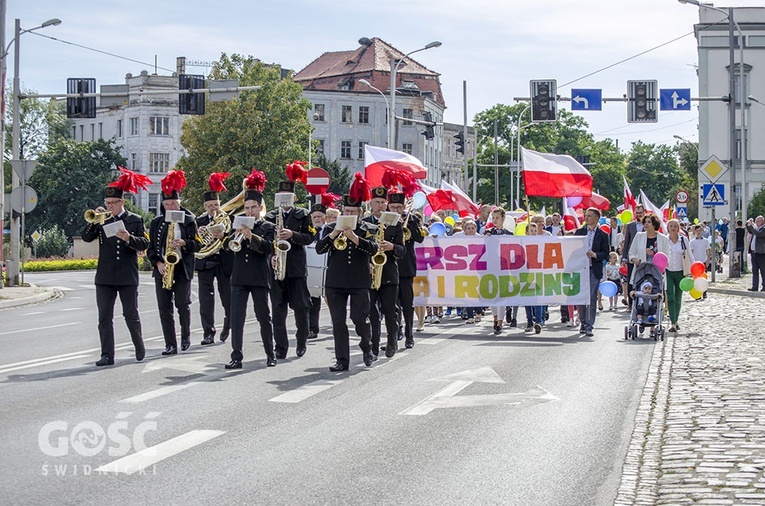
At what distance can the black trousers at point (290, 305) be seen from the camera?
13680mm

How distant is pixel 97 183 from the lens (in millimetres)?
91312

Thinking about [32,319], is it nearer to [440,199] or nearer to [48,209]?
[440,199]

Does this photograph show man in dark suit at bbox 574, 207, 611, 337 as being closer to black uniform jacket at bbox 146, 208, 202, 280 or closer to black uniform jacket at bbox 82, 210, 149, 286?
black uniform jacket at bbox 146, 208, 202, 280

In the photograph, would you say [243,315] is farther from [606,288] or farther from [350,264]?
[606,288]

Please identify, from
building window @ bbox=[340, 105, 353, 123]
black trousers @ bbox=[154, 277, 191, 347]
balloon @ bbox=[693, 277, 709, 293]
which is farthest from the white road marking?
building window @ bbox=[340, 105, 353, 123]

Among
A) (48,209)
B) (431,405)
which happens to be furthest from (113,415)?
(48,209)

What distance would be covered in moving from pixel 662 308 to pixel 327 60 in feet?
310

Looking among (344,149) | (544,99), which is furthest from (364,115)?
(544,99)

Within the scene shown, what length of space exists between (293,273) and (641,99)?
24.7 metres

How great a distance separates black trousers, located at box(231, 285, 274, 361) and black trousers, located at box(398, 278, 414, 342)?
2878 mm

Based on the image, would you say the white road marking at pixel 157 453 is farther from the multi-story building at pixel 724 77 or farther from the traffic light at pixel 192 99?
the multi-story building at pixel 724 77

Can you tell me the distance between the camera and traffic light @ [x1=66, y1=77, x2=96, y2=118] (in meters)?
35.4

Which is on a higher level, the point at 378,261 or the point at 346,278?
the point at 378,261

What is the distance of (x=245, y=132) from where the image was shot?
212ft
